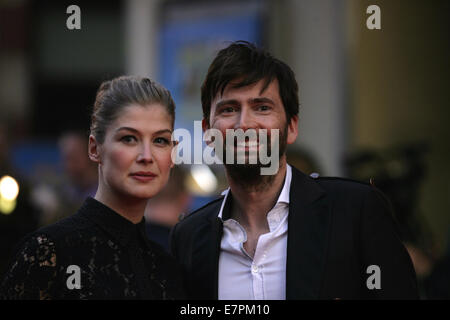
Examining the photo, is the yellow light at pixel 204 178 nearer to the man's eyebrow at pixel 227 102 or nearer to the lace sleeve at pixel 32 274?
the man's eyebrow at pixel 227 102

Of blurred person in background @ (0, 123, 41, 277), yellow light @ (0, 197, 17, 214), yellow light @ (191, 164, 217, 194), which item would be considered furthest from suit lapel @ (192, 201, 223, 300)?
yellow light @ (191, 164, 217, 194)

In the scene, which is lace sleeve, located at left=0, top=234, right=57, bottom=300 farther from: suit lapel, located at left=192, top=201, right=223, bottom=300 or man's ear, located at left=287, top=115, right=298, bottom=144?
man's ear, located at left=287, top=115, right=298, bottom=144

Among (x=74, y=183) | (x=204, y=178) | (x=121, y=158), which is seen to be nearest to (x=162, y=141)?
(x=121, y=158)

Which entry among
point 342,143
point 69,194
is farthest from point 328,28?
point 69,194

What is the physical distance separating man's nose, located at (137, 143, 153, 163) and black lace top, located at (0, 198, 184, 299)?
256 mm

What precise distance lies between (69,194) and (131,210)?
3516 millimetres

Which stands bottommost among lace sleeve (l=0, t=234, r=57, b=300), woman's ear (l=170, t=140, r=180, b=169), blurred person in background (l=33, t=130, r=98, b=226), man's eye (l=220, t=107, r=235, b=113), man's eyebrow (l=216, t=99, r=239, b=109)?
blurred person in background (l=33, t=130, r=98, b=226)

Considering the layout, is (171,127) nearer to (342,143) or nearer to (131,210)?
(131,210)

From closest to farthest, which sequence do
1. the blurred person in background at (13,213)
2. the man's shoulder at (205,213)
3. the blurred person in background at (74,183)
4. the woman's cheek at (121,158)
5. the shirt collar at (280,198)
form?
the woman's cheek at (121,158) → the shirt collar at (280,198) → the man's shoulder at (205,213) → the blurred person in background at (13,213) → the blurred person in background at (74,183)

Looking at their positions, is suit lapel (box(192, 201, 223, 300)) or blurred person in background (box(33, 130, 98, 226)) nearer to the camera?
suit lapel (box(192, 201, 223, 300))

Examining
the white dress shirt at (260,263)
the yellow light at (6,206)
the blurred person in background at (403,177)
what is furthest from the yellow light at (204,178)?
the white dress shirt at (260,263)

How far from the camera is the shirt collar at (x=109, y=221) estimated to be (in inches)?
115

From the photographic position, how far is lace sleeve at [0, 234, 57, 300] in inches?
104

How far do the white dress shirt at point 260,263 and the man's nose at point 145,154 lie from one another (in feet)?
1.98
